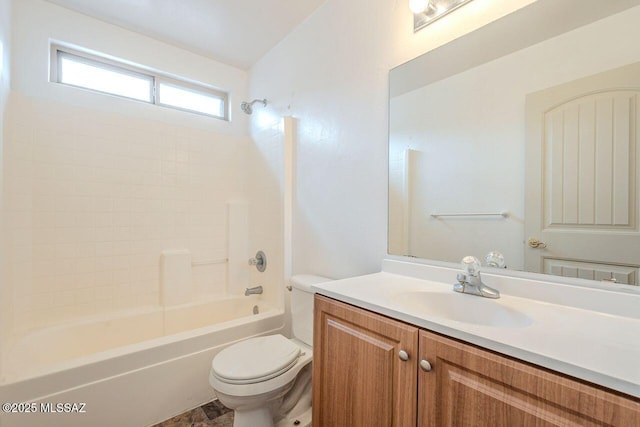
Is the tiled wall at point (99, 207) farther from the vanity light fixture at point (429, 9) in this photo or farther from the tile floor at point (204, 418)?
the vanity light fixture at point (429, 9)

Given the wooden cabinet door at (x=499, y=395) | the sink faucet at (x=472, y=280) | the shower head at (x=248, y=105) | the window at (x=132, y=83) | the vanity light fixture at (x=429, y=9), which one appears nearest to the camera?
the wooden cabinet door at (x=499, y=395)

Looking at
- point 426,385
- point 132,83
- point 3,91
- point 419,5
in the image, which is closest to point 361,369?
point 426,385

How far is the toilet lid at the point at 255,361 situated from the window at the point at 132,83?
215 centimetres

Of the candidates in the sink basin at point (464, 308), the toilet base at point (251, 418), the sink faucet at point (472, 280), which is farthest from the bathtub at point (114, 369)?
the sink faucet at point (472, 280)

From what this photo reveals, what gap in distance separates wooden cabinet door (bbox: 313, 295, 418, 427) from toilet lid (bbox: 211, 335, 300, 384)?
30 centimetres

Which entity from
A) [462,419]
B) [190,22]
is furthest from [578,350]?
[190,22]

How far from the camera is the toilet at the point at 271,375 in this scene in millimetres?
1232

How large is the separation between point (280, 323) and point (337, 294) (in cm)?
124

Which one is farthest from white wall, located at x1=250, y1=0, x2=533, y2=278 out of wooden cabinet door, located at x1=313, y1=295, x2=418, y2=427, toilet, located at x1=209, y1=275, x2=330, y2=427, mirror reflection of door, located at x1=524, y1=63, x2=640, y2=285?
wooden cabinet door, located at x1=313, y1=295, x2=418, y2=427

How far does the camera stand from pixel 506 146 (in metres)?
1.08

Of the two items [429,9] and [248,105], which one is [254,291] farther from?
[429,9]

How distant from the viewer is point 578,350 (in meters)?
0.58

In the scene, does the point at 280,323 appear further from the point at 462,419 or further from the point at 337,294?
the point at 462,419

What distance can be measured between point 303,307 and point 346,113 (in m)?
1.21
